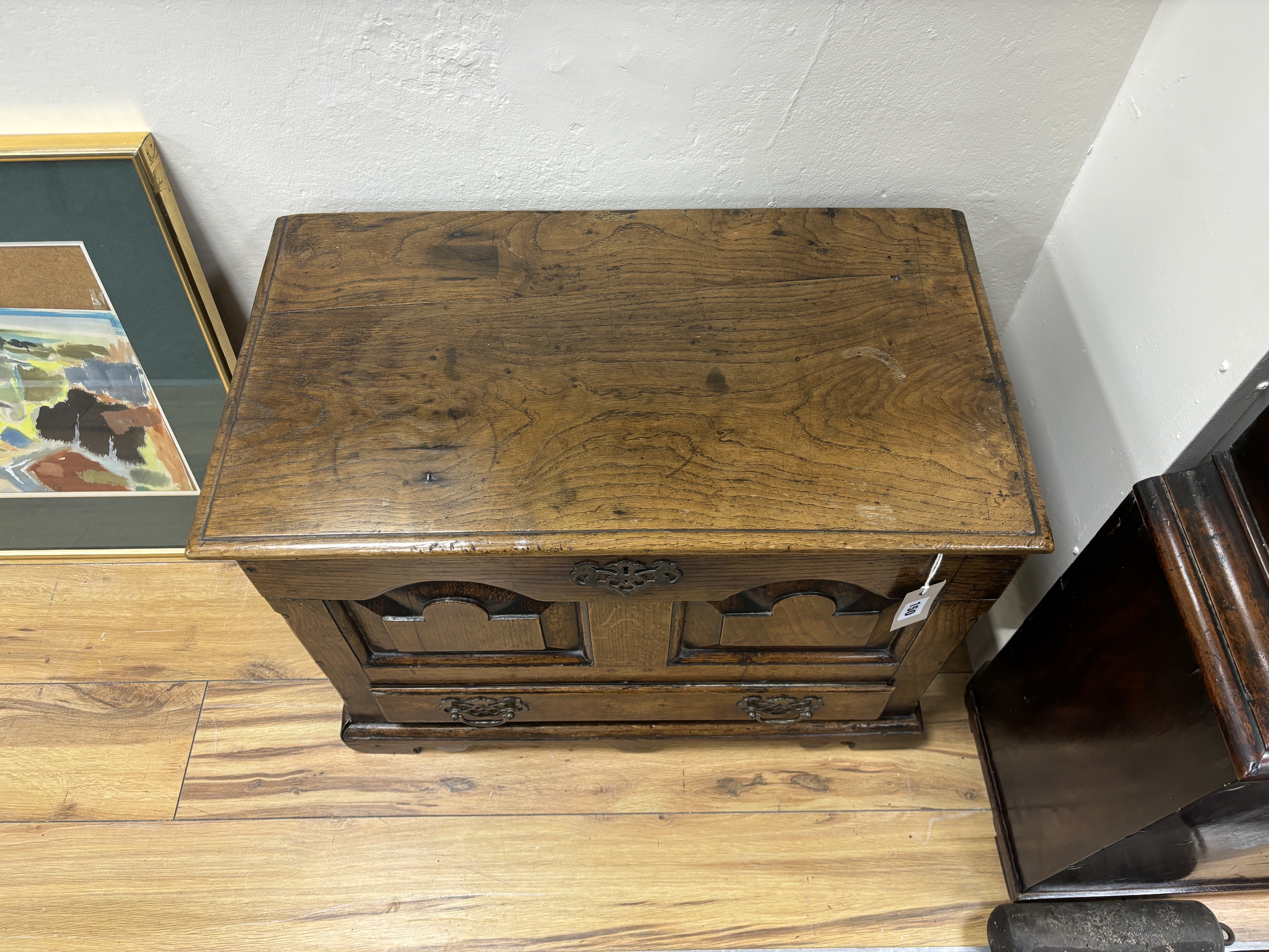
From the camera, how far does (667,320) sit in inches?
37.5

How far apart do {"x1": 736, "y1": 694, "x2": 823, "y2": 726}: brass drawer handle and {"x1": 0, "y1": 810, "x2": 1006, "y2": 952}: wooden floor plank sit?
175 mm

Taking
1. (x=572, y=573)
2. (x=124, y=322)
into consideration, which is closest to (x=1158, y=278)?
(x=572, y=573)

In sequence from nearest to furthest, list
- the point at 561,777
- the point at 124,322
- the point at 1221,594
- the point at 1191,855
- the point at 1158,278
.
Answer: the point at 1221,594
the point at 1158,278
the point at 1191,855
the point at 124,322
the point at 561,777

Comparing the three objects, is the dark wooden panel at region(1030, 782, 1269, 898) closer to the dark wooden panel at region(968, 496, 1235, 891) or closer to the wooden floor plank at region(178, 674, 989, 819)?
the dark wooden panel at region(968, 496, 1235, 891)

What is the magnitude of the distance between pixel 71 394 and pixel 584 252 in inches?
30.4

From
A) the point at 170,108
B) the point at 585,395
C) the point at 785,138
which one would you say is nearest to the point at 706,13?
the point at 785,138

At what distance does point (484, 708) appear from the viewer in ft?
3.73

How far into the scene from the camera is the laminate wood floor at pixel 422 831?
1148 millimetres

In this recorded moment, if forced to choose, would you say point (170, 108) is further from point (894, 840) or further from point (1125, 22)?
point (894, 840)

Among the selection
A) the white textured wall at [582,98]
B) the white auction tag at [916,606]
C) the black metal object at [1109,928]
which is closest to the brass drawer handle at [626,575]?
the white auction tag at [916,606]

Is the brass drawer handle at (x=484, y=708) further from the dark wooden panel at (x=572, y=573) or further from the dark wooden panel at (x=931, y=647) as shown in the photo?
the dark wooden panel at (x=931, y=647)

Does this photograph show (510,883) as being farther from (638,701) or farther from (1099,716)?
(1099,716)

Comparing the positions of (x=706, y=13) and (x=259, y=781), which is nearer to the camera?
(x=706, y=13)

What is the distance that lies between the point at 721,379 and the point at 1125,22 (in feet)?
1.87
